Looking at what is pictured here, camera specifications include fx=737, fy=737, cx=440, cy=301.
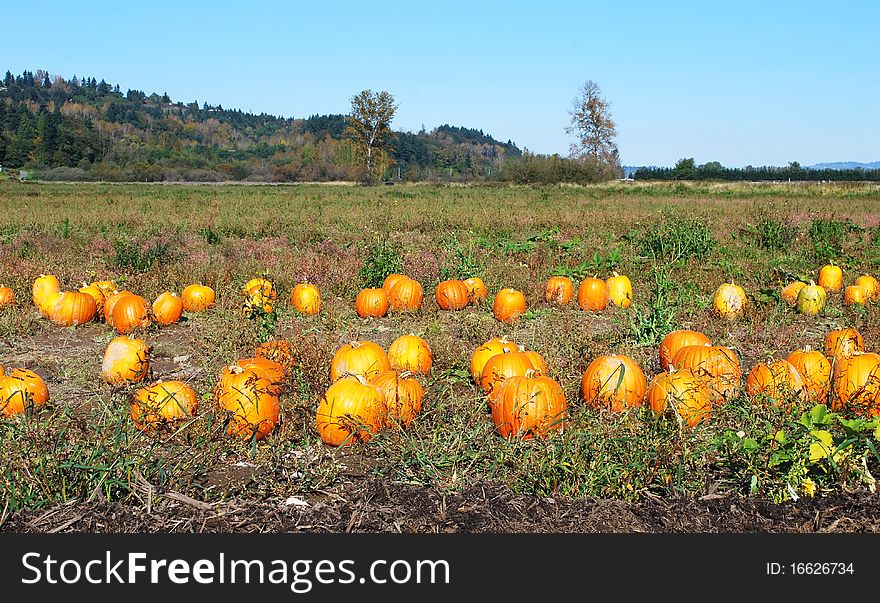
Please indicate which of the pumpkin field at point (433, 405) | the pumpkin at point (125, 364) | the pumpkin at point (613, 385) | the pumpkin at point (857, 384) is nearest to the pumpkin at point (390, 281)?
the pumpkin field at point (433, 405)

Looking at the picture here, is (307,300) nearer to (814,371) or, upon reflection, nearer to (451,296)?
(451,296)

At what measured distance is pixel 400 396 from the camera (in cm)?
498

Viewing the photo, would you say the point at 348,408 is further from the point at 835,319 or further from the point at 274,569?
the point at 835,319

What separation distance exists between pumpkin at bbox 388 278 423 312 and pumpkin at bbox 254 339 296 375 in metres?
2.91

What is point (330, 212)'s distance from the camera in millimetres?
23641

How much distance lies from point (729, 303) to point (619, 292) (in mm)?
1342

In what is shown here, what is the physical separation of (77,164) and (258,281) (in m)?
132

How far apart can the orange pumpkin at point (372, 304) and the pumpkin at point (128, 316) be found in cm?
239

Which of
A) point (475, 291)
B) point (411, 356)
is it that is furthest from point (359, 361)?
point (475, 291)

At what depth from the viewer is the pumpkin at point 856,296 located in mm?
9062

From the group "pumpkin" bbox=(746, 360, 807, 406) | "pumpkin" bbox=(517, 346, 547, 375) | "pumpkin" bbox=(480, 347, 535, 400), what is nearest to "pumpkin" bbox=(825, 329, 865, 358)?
"pumpkin" bbox=(746, 360, 807, 406)

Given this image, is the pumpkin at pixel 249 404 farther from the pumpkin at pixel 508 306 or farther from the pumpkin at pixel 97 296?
the pumpkin at pixel 97 296

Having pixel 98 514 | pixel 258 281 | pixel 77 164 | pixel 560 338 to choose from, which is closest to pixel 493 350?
pixel 560 338

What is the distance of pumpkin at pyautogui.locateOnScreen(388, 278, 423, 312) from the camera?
8961mm
